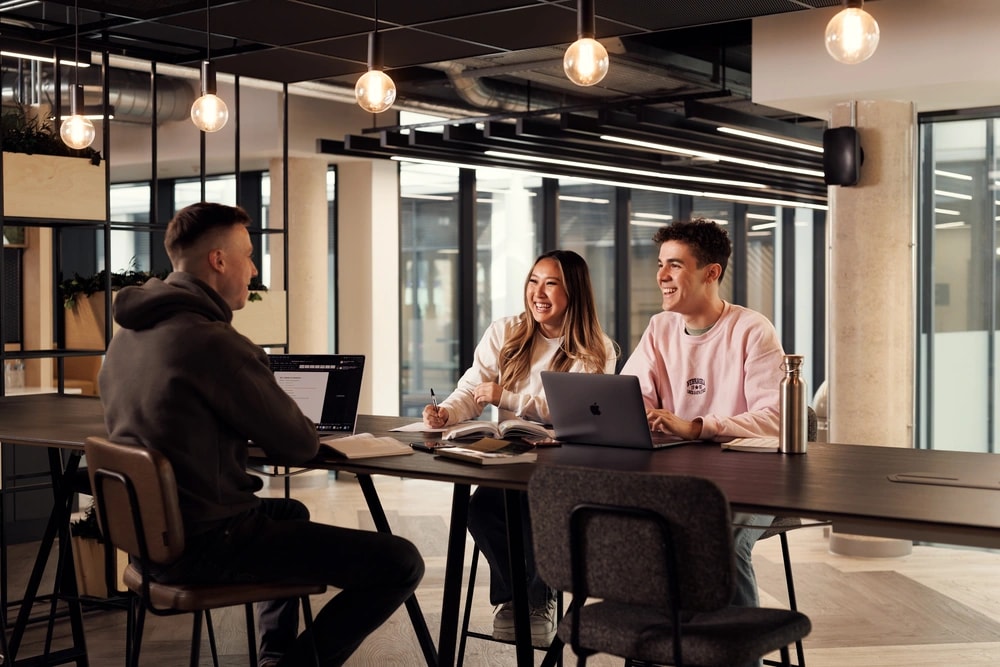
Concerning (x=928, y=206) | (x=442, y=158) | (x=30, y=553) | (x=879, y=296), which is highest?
(x=442, y=158)

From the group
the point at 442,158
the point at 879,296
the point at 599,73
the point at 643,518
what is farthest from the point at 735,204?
the point at 643,518

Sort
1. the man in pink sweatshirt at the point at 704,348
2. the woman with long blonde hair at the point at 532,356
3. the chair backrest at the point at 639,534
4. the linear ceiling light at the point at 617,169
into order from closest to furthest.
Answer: the chair backrest at the point at 639,534, the man in pink sweatshirt at the point at 704,348, the woman with long blonde hair at the point at 532,356, the linear ceiling light at the point at 617,169

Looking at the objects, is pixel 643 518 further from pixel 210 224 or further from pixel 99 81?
pixel 99 81

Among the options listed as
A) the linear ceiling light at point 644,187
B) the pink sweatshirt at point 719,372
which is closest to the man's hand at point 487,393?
the pink sweatshirt at point 719,372

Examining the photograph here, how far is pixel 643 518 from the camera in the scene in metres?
2.38

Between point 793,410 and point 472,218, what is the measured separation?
23.2 feet

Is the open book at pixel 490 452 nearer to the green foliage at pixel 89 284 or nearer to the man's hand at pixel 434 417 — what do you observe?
the man's hand at pixel 434 417

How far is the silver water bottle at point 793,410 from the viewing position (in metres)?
3.24

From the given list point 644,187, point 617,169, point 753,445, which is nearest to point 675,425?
point 753,445

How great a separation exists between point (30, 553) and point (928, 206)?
18.5 feet

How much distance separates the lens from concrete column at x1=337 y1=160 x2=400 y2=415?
9422 mm

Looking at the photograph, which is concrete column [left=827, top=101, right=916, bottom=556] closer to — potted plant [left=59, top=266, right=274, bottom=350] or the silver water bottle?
the silver water bottle

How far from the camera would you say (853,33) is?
3145 mm

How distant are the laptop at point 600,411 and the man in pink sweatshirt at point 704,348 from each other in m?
0.31
